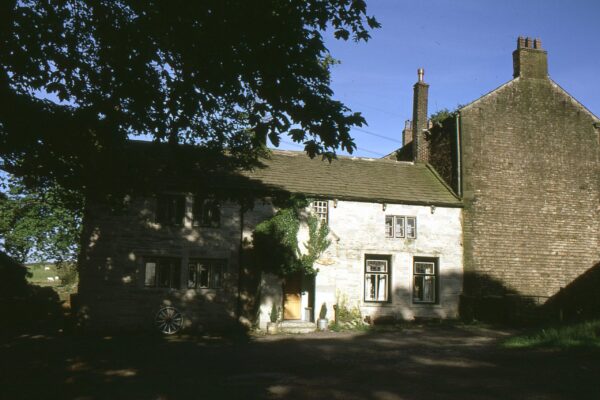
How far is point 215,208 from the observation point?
20.6 meters

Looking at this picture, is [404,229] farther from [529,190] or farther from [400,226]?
[529,190]

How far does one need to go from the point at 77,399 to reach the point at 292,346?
25.4 ft

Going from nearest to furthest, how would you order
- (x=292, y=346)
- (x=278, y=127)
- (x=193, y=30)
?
(x=278, y=127) → (x=193, y=30) → (x=292, y=346)

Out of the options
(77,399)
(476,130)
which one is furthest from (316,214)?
(77,399)

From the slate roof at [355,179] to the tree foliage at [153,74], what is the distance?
10.9 metres

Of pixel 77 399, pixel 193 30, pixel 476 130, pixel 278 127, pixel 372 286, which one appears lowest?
pixel 77 399

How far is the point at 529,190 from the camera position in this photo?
23812mm

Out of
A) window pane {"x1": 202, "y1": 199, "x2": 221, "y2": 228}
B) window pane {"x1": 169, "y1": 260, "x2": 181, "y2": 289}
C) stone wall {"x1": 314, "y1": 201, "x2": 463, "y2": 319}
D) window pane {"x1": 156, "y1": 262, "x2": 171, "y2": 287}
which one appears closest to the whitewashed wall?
stone wall {"x1": 314, "y1": 201, "x2": 463, "y2": 319}

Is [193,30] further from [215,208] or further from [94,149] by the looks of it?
[215,208]

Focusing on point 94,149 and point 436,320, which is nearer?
point 94,149

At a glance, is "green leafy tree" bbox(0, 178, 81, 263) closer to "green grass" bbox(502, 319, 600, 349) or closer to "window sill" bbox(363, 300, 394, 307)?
"window sill" bbox(363, 300, 394, 307)

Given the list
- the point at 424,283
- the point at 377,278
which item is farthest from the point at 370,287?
the point at 424,283

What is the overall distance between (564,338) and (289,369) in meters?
8.48

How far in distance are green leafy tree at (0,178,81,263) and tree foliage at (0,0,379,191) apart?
27.9 meters
